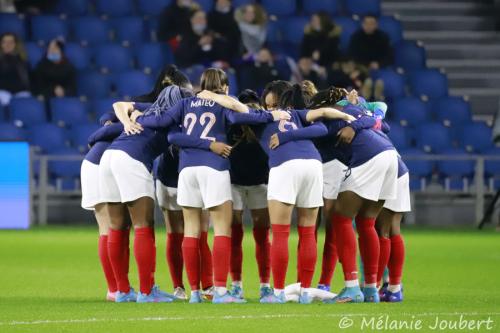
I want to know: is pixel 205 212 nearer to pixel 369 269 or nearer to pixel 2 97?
pixel 369 269

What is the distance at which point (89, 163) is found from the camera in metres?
11.0

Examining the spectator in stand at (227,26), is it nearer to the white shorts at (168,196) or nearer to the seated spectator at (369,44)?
the seated spectator at (369,44)

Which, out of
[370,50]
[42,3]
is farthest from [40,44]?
[370,50]

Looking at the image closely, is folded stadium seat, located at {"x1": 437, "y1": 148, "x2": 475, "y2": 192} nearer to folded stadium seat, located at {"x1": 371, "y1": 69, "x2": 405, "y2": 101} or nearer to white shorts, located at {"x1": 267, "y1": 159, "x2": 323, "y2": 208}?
folded stadium seat, located at {"x1": 371, "y1": 69, "x2": 405, "y2": 101}

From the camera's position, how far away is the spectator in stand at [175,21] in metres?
21.9

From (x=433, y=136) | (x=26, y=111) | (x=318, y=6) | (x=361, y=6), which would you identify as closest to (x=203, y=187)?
(x=26, y=111)

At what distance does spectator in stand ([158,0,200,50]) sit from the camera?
21.9 m

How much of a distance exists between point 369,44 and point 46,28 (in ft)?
17.1

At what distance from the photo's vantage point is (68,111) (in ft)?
69.9

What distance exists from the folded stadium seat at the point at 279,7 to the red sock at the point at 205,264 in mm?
12999

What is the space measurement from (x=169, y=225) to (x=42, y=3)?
1294 cm

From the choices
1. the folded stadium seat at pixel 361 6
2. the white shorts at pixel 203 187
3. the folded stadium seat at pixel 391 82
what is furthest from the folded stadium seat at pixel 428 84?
the white shorts at pixel 203 187

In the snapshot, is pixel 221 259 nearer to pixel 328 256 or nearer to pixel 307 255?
pixel 307 255

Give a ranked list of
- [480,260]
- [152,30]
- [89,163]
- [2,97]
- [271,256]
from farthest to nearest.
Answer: [152,30] → [2,97] → [480,260] → [89,163] → [271,256]
